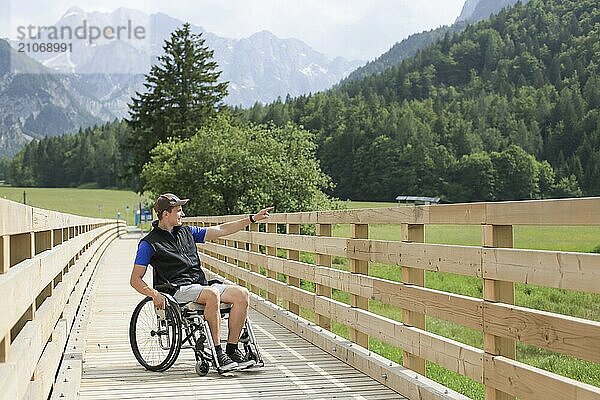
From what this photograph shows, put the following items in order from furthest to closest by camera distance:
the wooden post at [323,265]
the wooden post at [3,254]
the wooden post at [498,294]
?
1. the wooden post at [323,265]
2. the wooden post at [498,294]
3. the wooden post at [3,254]

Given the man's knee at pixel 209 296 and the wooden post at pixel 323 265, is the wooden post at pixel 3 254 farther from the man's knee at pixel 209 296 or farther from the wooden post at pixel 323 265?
the wooden post at pixel 323 265

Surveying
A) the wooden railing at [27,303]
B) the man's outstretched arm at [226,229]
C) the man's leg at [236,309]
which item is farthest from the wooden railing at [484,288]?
the wooden railing at [27,303]

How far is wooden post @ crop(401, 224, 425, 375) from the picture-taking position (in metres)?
6.19

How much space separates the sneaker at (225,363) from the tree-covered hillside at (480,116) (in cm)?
7021

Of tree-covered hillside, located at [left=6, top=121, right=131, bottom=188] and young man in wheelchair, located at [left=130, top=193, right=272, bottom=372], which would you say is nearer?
young man in wheelchair, located at [left=130, top=193, right=272, bottom=372]

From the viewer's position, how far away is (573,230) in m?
42.8

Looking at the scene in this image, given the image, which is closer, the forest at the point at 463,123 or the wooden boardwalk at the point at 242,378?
the wooden boardwalk at the point at 242,378

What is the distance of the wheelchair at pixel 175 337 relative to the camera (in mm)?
6926

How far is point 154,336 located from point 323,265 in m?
1.92

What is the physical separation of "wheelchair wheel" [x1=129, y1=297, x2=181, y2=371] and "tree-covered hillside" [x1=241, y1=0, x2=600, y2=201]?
69.6 m

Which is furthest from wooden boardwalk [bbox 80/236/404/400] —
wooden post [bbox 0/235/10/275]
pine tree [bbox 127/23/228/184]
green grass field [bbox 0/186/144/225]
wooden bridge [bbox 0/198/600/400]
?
green grass field [bbox 0/186/144/225]

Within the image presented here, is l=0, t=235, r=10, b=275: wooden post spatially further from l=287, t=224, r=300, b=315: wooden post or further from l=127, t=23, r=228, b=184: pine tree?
l=127, t=23, r=228, b=184: pine tree

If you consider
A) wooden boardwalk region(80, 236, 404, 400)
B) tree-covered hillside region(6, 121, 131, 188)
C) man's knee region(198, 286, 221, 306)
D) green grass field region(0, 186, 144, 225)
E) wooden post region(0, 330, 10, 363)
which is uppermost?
tree-covered hillside region(6, 121, 131, 188)

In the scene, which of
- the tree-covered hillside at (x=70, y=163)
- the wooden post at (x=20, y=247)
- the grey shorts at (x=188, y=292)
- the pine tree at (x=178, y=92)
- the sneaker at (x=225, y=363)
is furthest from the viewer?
the tree-covered hillside at (x=70, y=163)
